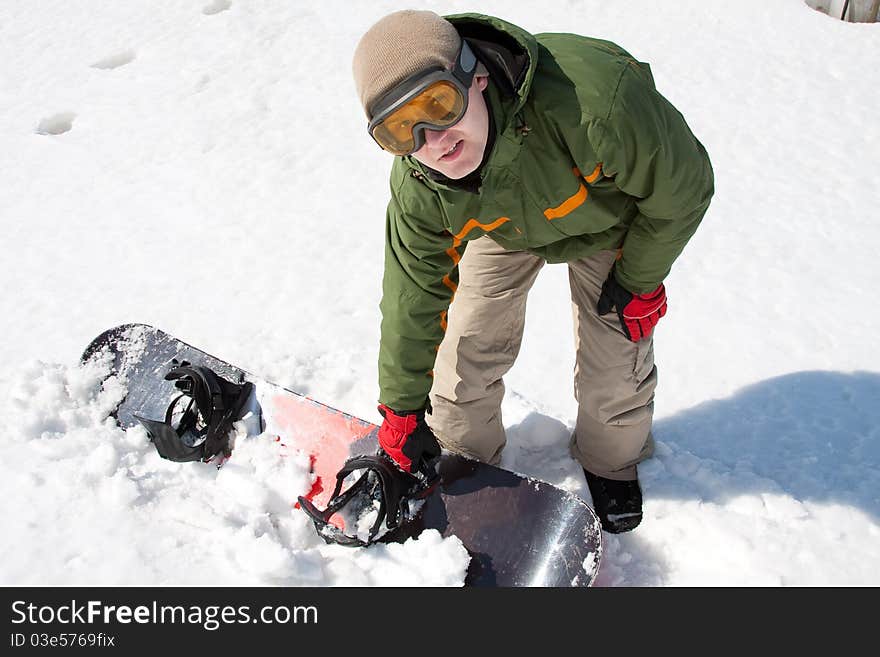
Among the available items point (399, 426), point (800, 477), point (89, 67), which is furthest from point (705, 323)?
point (89, 67)

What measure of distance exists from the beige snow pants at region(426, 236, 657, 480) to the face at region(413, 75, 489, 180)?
67 centimetres

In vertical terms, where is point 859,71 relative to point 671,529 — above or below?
above

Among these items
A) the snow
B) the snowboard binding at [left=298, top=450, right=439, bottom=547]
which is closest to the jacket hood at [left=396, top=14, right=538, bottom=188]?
the snowboard binding at [left=298, top=450, right=439, bottom=547]

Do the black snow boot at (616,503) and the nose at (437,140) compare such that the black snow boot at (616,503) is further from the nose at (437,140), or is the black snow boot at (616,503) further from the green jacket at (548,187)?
the nose at (437,140)

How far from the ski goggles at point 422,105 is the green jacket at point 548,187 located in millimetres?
151

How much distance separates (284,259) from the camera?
428 cm

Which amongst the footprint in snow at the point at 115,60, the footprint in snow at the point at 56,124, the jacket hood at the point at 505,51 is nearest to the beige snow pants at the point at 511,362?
the jacket hood at the point at 505,51

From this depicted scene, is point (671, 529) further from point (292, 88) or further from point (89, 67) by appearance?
point (89, 67)

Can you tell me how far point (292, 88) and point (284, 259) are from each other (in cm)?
203

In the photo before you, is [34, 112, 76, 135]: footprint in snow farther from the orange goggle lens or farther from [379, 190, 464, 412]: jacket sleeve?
the orange goggle lens

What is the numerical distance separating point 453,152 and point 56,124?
4.80 meters

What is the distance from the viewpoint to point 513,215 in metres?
2.18

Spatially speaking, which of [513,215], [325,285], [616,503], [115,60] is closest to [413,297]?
[513,215]

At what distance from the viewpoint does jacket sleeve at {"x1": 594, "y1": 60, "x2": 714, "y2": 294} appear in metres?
1.91
